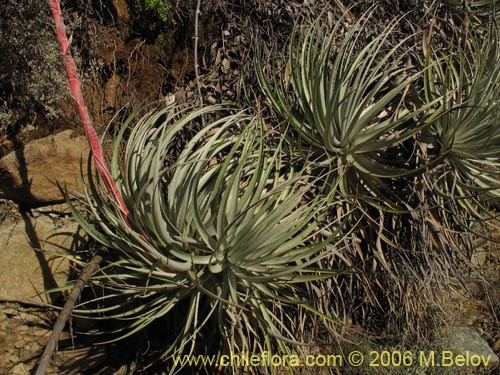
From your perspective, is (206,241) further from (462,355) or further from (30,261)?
(462,355)

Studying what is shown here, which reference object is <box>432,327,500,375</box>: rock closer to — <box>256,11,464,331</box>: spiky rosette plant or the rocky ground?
the rocky ground

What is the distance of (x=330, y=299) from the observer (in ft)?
10.6

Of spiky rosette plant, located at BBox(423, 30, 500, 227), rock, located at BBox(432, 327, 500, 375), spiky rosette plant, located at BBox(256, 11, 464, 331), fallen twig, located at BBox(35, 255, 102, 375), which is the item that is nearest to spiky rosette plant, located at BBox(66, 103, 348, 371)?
fallen twig, located at BBox(35, 255, 102, 375)

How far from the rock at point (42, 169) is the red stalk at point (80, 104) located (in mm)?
869

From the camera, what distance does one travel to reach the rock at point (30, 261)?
316cm

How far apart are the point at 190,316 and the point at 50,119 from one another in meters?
1.97

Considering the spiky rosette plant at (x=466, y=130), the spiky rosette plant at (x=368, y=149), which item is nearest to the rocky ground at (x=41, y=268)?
the spiky rosette plant at (x=368, y=149)

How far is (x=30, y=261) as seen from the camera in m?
3.23

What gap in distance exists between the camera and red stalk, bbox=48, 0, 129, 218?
246cm

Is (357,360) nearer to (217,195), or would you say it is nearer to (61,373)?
(217,195)

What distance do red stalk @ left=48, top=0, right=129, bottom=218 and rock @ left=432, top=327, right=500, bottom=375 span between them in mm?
2440

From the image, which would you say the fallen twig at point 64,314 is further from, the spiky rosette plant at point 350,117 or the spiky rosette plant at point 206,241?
the spiky rosette plant at point 350,117

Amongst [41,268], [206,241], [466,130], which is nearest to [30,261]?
[41,268]

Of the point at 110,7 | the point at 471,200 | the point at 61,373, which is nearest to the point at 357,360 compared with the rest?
the point at 471,200
